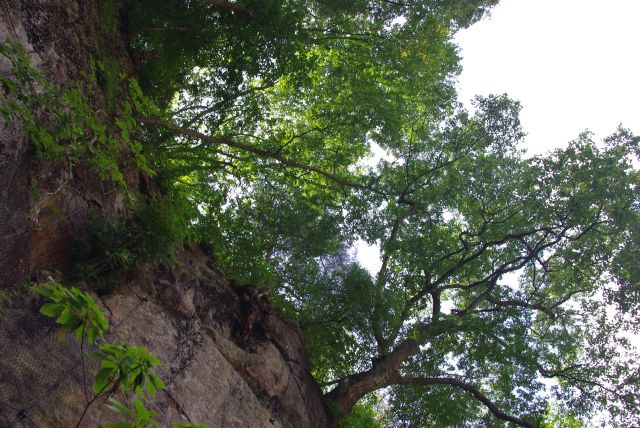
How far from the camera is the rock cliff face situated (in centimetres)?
461

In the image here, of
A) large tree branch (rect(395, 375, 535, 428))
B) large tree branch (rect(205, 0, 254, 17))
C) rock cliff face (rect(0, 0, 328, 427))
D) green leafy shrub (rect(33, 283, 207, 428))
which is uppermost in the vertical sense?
large tree branch (rect(205, 0, 254, 17))

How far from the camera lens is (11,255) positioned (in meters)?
4.90

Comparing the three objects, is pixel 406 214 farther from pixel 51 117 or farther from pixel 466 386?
pixel 51 117

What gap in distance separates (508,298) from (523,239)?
1.42 meters

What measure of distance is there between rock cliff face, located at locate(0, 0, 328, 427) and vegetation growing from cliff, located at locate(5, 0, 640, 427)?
1236 mm

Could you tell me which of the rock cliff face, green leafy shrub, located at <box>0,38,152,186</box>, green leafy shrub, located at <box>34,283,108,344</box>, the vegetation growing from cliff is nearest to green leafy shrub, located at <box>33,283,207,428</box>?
green leafy shrub, located at <box>34,283,108,344</box>

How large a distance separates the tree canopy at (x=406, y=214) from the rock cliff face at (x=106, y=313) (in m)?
1.34

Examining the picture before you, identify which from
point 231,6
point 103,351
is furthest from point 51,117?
point 231,6

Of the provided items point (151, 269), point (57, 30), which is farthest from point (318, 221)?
point (57, 30)

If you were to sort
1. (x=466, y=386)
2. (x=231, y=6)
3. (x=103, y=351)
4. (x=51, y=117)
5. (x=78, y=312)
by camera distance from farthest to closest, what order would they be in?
(x=466, y=386) < (x=231, y=6) < (x=51, y=117) < (x=78, y=312) < (x=103, y=351)

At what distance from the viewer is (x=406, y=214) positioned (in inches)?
479

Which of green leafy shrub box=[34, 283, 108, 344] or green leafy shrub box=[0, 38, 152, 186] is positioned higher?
green leafy shrub box=[0, 38, 152, 186]

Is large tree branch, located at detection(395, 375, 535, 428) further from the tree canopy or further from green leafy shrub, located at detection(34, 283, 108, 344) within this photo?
green leafy shrub, located at detection(34, 283, 108, 344)

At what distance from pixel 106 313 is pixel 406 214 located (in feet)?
25.3
